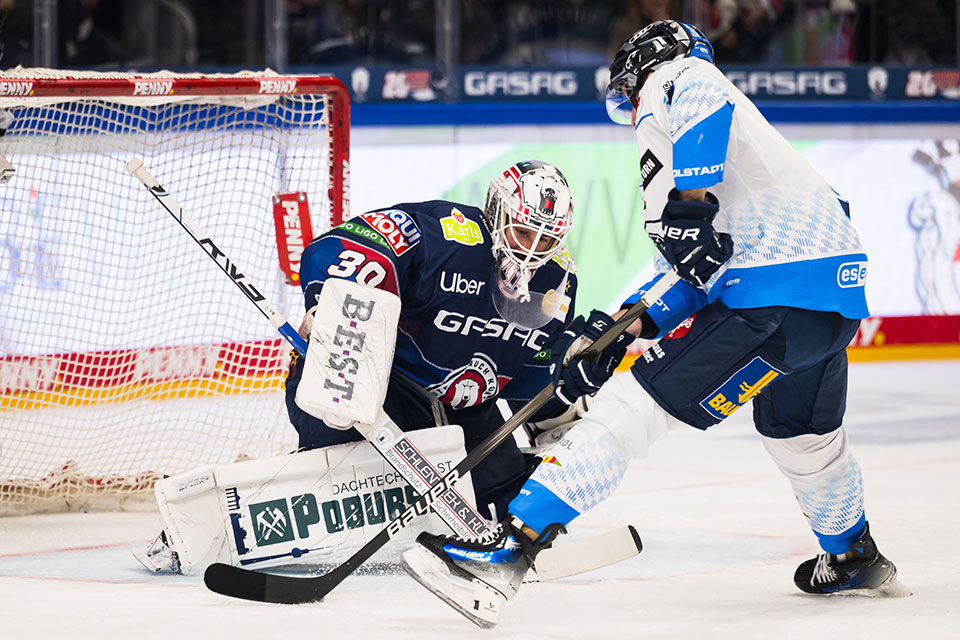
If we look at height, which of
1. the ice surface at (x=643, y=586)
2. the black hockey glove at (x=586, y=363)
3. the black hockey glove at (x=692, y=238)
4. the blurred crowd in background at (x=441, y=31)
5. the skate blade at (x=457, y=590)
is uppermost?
the blurred crowd in background at (x=441, y=31)

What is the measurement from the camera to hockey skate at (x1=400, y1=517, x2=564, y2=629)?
219 centimetres

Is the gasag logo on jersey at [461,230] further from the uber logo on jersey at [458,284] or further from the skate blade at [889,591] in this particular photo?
the skate blade at [889,591]

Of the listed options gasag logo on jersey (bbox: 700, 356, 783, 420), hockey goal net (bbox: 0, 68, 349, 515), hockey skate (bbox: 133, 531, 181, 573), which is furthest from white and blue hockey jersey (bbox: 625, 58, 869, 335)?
hockey goal net (bbox: 0, 68, 349, 515)

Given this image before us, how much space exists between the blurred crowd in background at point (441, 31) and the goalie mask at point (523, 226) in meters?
3.99

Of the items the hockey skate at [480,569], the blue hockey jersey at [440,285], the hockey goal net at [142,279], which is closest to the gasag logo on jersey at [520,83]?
the hockey goal net at [142,279]

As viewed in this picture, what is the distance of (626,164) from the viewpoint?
21.9ft

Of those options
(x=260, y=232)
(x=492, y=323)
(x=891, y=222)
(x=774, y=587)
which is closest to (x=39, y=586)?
(x=492, y=323)

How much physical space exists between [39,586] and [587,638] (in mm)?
1112

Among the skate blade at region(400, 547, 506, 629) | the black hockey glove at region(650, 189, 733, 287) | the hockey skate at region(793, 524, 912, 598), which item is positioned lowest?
the hockey skate at region(793, 524, 912, 598)

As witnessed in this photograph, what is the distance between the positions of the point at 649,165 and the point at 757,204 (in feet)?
0.66

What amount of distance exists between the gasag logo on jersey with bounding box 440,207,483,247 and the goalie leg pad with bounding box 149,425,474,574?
39 centimetres

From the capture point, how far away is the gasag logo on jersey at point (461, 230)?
9.00ft

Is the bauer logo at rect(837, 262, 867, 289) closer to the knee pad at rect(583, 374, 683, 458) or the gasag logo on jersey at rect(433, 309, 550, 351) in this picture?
the knee pad at rect(583, 374, 683, 458)

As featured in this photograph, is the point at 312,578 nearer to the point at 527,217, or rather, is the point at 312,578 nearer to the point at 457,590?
the point at 457,590
